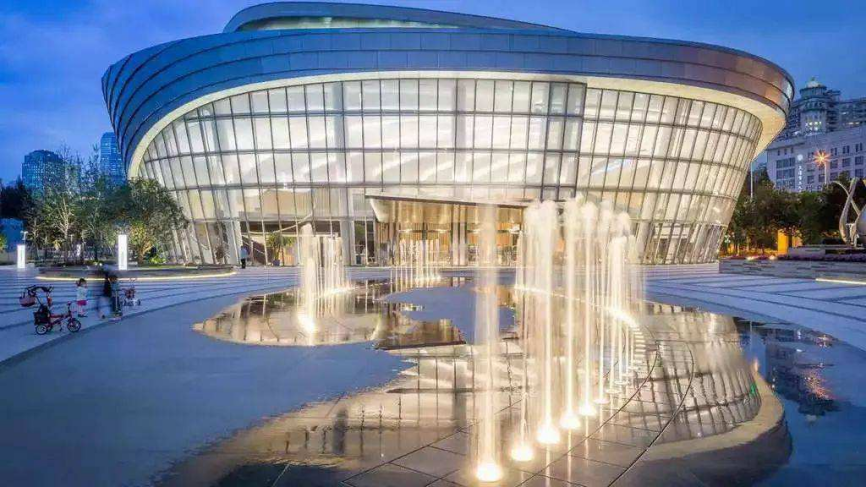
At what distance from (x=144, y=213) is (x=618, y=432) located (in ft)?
110

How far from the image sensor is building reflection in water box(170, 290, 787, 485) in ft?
18.7

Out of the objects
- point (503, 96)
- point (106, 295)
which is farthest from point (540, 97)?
point (106, 295)

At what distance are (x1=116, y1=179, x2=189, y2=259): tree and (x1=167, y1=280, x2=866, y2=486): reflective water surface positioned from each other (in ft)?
91.9

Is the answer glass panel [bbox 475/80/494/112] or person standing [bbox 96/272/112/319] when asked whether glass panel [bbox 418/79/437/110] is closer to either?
glass panel [bbox 475/80/494/112]

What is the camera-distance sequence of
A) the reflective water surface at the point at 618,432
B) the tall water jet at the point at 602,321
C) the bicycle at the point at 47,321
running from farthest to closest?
the bicycle at the point at 47,321 < the tall water jet at the point at 602,321 < the reflective water surface at the point at 618,432

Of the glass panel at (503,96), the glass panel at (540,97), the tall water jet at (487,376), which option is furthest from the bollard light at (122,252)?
the glass panel at (540,97)

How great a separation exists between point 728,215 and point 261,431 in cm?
5459

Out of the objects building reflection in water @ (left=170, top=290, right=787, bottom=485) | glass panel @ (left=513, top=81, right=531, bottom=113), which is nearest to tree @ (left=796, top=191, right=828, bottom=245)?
glass panel @ (left=513, top=81, right=531, bottom=113)

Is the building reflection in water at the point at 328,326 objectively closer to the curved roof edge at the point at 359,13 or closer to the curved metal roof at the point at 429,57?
the curved metal roof at the point at 429,57

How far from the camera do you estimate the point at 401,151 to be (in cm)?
4438

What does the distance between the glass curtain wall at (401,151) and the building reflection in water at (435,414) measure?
1291 inches

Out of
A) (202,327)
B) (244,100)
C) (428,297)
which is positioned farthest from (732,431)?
(244,100)

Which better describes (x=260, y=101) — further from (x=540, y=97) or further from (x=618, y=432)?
(x=618, y=432)

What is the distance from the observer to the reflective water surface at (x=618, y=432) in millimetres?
5363
